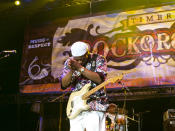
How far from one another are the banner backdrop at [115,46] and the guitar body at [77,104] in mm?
2578

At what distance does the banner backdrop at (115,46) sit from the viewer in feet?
18.5

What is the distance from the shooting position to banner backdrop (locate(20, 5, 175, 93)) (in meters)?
5.65

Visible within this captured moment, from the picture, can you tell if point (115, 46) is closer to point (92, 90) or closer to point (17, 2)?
point (17, 2)

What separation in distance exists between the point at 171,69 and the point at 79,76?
2834 millimetres

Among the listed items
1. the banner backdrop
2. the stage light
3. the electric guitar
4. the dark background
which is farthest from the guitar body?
the stage light

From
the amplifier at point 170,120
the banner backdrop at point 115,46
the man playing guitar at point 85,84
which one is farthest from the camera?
the banner backdrop at point 115,46

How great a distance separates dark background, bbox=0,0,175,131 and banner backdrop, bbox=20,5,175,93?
0.90 ft

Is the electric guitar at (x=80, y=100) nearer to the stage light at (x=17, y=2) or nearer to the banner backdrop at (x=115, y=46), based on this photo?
Answer: the banner backdrop at (x=115, y=46)

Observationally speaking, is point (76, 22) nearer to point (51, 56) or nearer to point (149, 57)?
point (51, 56)

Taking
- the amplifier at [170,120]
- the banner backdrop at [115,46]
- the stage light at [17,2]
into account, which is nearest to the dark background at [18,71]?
the stage light at [17,2]

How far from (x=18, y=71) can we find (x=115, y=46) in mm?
3047

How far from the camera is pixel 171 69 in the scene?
216 inches

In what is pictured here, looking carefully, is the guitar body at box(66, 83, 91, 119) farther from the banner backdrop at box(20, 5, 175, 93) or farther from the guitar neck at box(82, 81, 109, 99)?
the banner backdrop at box(20, 5, 175, 93)

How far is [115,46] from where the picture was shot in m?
6.11
